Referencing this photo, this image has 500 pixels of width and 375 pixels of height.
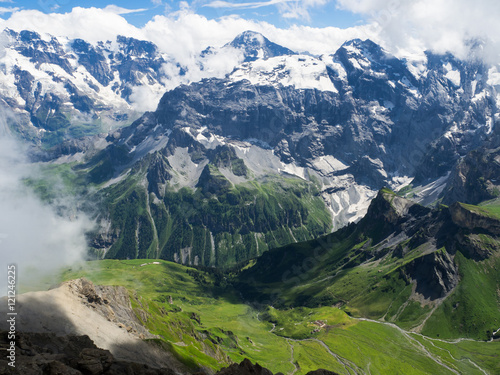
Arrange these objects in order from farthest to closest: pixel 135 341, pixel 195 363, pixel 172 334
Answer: pixel 172 334
pixel 195 363
pixel 135 341

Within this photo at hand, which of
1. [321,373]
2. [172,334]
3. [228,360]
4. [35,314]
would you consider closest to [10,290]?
[35,314]

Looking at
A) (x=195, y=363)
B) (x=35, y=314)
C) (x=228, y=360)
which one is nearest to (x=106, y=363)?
(x=35, y=314)

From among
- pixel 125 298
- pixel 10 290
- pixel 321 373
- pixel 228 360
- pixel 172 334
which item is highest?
pixel 10 290

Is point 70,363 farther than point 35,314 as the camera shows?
No

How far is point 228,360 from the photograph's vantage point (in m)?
192

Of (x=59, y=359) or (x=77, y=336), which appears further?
(x=77, y=336)

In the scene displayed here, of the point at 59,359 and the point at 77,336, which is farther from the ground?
the point at 59,359

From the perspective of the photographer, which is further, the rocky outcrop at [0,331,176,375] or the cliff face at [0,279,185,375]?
the cliff face at [0,279,185,375]

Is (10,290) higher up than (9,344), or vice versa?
(10,290)

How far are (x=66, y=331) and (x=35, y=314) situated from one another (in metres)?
7.84

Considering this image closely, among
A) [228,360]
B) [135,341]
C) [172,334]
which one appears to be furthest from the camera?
[228,360]

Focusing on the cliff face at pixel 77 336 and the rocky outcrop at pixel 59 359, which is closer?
the rocky outcrop at pixel 59 359

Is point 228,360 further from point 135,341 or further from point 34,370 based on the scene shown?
point 34,370

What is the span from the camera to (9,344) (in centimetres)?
6881
